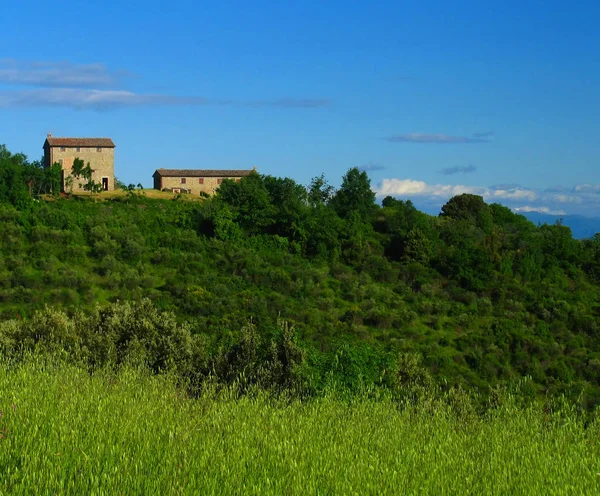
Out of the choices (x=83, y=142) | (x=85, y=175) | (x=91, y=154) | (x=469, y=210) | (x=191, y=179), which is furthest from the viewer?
(x=191, y=179)

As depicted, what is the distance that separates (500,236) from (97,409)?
4715cm

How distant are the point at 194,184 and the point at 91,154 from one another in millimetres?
10085

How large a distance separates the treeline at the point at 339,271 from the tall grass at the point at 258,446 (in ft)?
63.7

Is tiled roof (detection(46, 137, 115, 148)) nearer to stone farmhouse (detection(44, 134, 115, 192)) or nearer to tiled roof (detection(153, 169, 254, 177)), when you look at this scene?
stone farmhouse (detection(44, 134, 115, 192))

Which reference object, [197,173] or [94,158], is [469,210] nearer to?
[197,173]

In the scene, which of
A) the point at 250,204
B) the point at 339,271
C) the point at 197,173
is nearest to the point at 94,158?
the point at 197,173

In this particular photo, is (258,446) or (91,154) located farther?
(91,154)

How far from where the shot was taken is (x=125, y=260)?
47.7 metres

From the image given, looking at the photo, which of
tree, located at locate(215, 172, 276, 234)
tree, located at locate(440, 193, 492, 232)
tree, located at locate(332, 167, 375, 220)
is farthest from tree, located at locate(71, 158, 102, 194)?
tree, located at locate(440, 193, 492, 232)

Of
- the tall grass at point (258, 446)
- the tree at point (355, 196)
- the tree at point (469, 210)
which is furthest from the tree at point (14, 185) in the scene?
the tall grass at point (258, 446)

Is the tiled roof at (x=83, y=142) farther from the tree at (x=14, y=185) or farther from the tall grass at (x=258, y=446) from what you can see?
the tall grass at (x=258, y=446)

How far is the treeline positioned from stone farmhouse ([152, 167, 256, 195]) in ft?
36.1

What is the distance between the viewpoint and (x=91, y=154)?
7238 centimetres

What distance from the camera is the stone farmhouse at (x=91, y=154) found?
72062 mm
